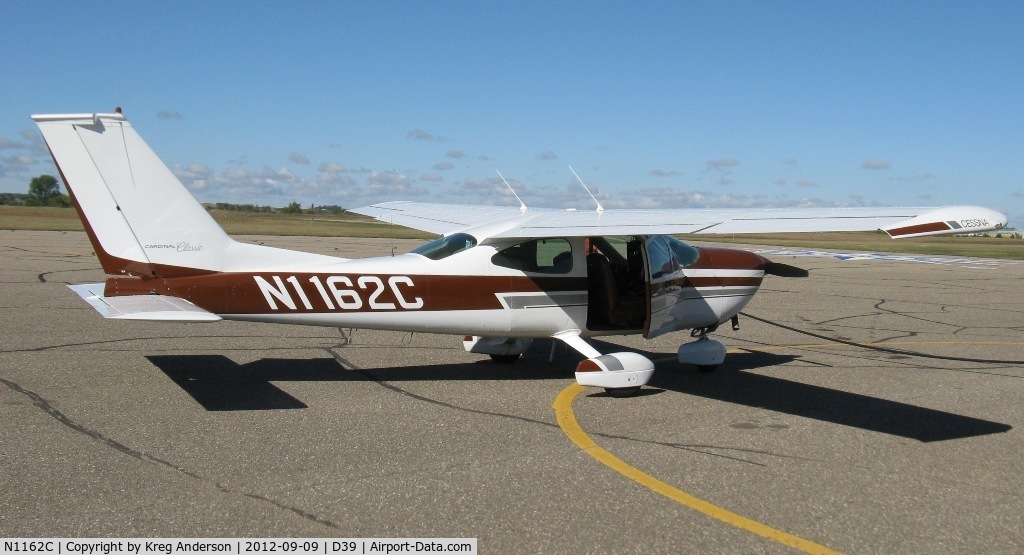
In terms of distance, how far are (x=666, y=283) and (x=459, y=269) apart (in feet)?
7.34

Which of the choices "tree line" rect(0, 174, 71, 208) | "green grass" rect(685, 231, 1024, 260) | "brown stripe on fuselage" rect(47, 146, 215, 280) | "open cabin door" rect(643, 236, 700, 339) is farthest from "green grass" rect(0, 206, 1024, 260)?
"tree line" rect(0, 174, 71, 208)

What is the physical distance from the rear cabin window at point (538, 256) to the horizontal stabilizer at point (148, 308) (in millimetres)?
2849

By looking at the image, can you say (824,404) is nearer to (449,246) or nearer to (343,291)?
(449,246)

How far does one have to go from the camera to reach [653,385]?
28.4 feet

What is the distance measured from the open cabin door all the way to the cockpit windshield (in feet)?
5.97

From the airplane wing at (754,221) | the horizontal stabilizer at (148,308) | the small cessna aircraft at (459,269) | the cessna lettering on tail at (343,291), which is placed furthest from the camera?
the cessna lettering on tail at (343,291)

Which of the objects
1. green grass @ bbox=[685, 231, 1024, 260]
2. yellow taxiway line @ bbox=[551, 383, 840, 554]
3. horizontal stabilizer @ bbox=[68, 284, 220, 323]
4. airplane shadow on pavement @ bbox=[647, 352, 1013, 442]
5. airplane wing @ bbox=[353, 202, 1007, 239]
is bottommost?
green grass @ bbox=[685, 231, 1024, 260]

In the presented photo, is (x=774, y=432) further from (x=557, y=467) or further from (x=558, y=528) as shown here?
(x=558, y=528)

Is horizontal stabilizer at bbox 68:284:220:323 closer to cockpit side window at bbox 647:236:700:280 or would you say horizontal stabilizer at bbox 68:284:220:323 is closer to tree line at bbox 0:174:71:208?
cockpit side window at bbox 647:236:700:280

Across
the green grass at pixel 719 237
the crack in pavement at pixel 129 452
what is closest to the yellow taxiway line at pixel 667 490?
the crack in pavement at pixel 129 452

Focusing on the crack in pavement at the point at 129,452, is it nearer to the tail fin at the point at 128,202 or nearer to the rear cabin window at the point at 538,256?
the tail fin at the point at 128,202

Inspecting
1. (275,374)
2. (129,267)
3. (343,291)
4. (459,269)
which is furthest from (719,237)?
(129,267)

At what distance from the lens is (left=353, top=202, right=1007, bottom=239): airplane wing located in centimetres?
640

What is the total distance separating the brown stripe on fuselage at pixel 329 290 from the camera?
7469 millimetres
